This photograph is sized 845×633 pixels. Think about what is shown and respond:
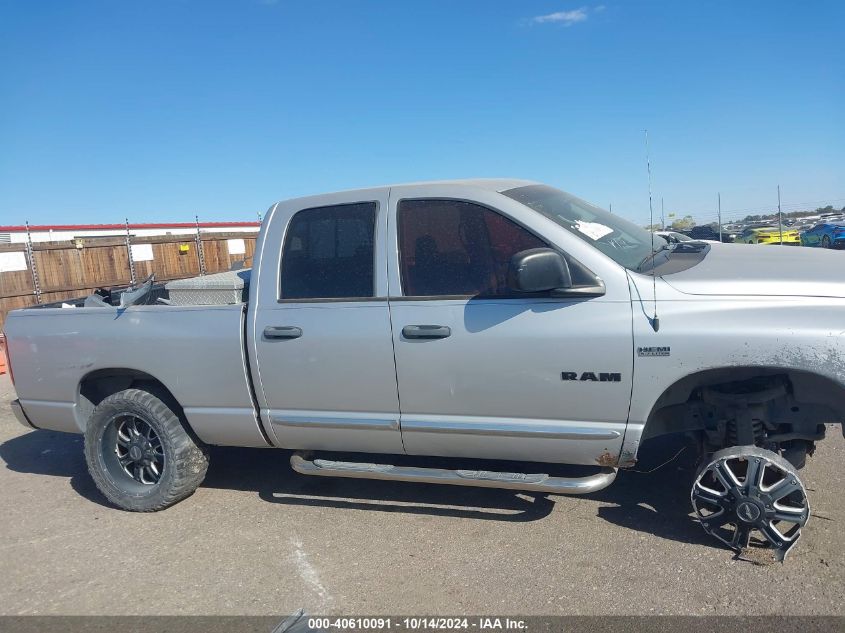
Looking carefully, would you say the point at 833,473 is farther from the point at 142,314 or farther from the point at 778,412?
the point at 142,314

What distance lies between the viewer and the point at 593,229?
3.89 meters

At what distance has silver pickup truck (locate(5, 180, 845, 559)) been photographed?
11.0ft

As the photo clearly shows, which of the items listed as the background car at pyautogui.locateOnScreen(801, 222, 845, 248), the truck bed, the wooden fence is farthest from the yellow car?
the truck bed

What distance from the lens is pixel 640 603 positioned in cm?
311

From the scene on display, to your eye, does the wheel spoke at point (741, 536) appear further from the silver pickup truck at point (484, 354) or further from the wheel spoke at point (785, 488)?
the wheel spoke at point (785, 488)

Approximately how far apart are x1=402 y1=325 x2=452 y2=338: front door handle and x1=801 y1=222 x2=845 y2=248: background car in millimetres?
20364

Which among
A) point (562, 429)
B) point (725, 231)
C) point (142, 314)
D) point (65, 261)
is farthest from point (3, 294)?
point (725, 231)

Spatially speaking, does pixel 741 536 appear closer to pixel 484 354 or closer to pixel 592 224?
pixel 484 354

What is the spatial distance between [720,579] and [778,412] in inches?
36.8

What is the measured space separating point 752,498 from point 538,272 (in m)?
1.58

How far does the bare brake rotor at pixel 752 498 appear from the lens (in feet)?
11.0

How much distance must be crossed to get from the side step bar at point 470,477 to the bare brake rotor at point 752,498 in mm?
520

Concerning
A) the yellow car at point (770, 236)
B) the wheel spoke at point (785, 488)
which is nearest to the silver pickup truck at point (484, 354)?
the wheel spoke at point (785, 488)

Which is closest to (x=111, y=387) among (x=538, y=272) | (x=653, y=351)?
(x=538, y=272)
